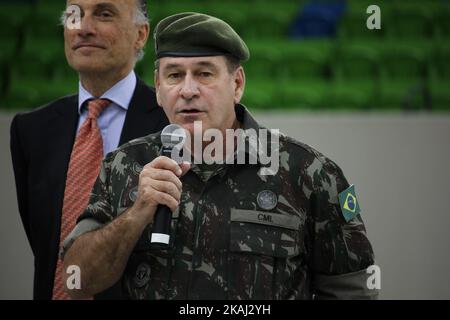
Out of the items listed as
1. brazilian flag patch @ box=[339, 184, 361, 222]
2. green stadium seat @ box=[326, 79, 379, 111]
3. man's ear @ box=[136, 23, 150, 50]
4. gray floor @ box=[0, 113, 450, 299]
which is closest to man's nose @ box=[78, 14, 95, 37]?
man's ear @ box=[136, 23, 150, 50]

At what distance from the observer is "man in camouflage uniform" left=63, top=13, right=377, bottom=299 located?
5.33 feet

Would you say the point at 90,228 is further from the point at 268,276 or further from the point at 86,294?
the point at 268,276

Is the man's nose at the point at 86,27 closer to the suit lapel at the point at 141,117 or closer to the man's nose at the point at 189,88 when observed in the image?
the suit lapel at the point at 141,117

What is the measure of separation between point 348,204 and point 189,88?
43 cm

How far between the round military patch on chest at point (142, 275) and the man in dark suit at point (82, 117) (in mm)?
518

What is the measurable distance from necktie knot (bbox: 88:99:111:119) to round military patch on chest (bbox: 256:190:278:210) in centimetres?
67

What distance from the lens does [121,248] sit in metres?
1.56

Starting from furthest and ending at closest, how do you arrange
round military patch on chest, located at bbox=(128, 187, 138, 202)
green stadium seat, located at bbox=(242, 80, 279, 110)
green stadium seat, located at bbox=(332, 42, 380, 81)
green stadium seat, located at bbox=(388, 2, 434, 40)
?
green stadium seat, located at bbox=(388, 2, 434, 40)
green stadium seat, located at bbox=(332, 42, 380, 81)
green stadium seat, located at bbox=(242, 80, 279, 110)
round military patch on chest, located at bbox=(128, 187, 138, 202)

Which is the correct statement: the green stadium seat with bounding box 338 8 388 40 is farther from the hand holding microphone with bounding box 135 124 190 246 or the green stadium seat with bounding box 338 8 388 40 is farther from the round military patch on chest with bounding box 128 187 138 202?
the hand holding microphone with bounding box 135 124 190 246

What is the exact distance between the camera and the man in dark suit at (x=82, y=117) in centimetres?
210

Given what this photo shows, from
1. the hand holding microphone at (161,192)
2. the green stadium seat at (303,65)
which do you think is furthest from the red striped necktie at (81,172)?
the green stadium seat at (303,65)

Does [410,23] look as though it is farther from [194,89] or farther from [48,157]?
[194,89]

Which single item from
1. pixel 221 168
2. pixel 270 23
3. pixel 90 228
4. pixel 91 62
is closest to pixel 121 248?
pixel 90 228

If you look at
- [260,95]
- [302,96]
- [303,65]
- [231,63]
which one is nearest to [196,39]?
[231,63]
